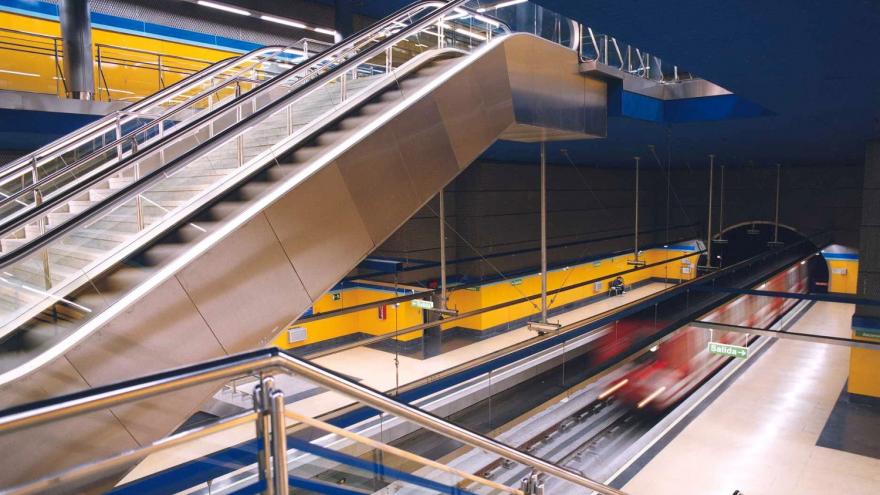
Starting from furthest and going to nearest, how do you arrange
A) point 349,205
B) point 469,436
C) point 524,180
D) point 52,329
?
point 524,180 < point 349,205 < point 52,329 < point 469,436

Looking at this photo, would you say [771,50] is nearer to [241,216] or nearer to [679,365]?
[241,216]

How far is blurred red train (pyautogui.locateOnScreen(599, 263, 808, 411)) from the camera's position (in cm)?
1164

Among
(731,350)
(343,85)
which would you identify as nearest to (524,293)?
(731,350)

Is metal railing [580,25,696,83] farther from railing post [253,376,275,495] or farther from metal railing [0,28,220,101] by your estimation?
metal railing [0,28,220,101]

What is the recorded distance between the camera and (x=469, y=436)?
7.70 feet

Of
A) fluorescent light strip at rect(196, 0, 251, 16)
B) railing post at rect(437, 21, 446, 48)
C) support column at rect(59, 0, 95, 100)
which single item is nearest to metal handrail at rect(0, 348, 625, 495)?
railing post at rect(437, 21, 446, 48)

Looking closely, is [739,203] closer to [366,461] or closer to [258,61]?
[258,61]

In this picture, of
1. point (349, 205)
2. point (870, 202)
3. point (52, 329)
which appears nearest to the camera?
point (52, 329)

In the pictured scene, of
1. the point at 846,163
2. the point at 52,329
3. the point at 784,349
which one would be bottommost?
the point at 784,349

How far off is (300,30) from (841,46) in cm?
1189

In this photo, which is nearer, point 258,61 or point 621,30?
point 621,30

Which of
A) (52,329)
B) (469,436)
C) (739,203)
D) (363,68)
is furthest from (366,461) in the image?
(739,203)

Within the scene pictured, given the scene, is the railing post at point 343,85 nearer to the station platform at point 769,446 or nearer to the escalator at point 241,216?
the escalator at point 241,216

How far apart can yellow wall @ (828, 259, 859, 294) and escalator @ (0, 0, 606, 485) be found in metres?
16.2
